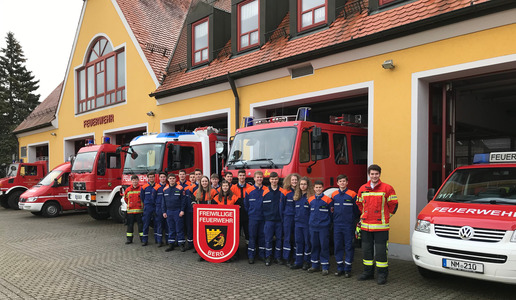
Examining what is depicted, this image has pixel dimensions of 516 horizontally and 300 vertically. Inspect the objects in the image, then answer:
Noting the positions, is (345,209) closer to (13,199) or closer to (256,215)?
(256,215)

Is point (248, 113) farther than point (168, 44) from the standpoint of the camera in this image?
No

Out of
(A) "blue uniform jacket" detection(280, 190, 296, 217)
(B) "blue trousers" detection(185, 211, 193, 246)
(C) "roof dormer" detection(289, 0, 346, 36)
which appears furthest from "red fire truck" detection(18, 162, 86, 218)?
(A) "blue uniform jacket" detection(280, 190, 296, 217)

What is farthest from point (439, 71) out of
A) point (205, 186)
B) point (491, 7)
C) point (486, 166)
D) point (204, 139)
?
point (204, 139)

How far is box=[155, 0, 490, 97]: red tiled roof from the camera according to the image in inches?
317

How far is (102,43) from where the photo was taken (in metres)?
19.3

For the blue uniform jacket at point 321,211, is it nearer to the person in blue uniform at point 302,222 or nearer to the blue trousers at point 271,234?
the person in blue uniform at point 302,222

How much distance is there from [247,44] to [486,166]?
826cm

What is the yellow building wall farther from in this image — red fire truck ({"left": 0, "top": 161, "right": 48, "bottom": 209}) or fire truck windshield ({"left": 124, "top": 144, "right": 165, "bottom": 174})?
red fire truck ({"left": 0, "top": 161, "right": 48, "bottom": 209})

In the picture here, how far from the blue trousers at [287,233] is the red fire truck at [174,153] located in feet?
14.7

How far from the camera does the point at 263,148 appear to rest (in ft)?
27.1

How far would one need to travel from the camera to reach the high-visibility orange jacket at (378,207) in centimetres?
602

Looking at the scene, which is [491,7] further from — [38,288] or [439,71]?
[38,288]

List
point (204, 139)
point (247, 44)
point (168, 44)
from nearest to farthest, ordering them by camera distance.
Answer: point (204, 139) → point (247, 44) → point (168, 44)

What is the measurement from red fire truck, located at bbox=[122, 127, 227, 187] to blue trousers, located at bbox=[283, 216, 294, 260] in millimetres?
Result: 4482
